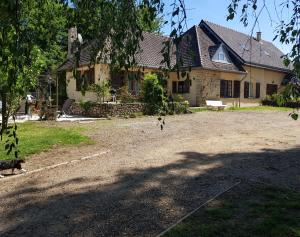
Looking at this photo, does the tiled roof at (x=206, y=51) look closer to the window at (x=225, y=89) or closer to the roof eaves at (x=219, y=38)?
the roof eaves at (x=219, y=38)

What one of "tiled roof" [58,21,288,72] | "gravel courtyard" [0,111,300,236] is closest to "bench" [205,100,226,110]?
"tiled roof" [58,21,288,72]

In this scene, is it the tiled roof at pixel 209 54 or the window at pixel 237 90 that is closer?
the tiled roof at pixel 209 54

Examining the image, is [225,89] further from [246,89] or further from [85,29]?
[85,29]

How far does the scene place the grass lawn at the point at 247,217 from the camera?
5.10m

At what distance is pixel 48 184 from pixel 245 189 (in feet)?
12.3

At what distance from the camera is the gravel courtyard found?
5.71 m

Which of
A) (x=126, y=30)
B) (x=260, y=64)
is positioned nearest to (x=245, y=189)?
(x=126, y=30)

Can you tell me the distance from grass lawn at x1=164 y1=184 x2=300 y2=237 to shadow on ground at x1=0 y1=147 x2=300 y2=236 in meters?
0.33

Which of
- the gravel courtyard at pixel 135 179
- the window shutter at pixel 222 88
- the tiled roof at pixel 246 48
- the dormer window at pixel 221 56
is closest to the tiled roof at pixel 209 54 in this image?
the dormer window at pixel 221 56

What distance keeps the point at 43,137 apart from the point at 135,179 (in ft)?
19.1

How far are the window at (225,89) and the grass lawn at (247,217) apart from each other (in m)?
22.5

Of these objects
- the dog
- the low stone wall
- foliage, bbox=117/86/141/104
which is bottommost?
the dog

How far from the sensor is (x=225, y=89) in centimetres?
2945

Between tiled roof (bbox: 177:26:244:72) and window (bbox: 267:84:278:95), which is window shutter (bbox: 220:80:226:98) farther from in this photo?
window (bbox: 267:84:278:95)
